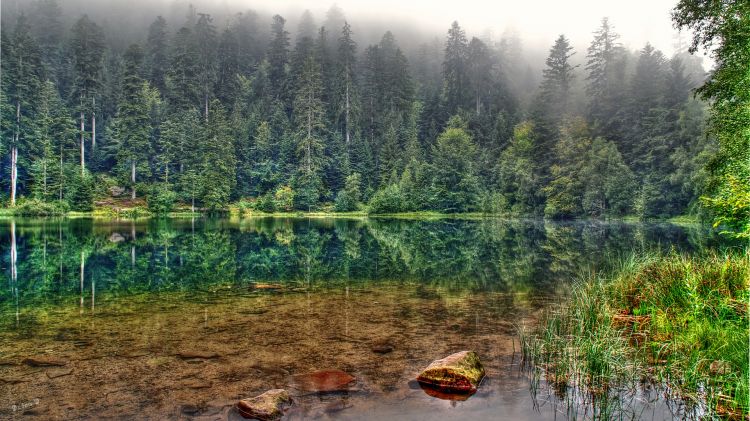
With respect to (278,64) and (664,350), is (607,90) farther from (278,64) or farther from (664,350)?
(664,350)

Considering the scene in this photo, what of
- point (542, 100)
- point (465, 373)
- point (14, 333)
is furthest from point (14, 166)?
point (542, 100)

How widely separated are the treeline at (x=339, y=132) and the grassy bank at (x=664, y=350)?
42868mm

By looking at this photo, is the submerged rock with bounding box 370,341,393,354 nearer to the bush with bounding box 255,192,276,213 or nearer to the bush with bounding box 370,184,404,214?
the bush with bounding box 370,184,404,214

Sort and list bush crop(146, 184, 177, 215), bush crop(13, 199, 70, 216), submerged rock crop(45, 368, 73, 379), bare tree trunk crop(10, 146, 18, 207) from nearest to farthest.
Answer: submerged rock crop(45, 368, 73, 379), bush crop(13, 199, 70, 216), bare tree trunk crop(10, 146, 18, 207), bush crop(146, 184, 177, 215)

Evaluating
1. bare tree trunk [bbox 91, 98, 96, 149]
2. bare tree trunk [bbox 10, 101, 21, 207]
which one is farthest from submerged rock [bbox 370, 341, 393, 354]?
bare tree trunk [bbox 91, 98, 96, 149]

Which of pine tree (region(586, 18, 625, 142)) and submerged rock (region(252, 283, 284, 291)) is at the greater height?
pine tree (region(586, 18, 625, 142))

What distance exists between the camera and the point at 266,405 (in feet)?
18.2

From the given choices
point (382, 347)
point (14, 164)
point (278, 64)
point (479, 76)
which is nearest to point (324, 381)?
point (382, 347)

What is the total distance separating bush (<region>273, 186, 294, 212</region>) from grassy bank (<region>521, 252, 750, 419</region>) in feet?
199

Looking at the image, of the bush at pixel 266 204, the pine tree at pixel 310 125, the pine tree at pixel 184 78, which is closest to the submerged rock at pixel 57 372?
the bush at pixel 266 204

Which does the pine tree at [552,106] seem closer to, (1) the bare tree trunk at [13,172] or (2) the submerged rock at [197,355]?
(2) the submerged rock at [197,355]

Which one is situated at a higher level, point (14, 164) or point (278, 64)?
point (278, 64)

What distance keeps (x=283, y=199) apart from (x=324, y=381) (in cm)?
6217

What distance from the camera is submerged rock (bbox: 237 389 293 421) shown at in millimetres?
5422
